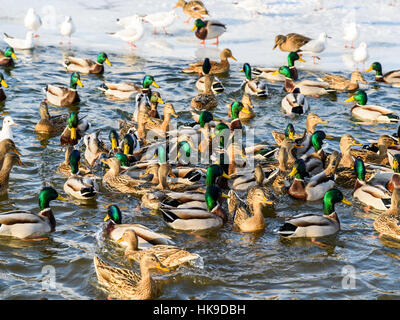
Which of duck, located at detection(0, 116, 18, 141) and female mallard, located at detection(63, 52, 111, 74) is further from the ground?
female mallard, located at detection(63, 52, 111, 74)

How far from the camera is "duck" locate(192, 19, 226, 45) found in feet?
53.6

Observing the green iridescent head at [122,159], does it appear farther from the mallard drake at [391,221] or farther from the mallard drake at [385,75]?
the mallard drake at [385,75]

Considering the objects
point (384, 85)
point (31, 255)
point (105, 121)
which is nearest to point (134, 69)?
point (105, 121)

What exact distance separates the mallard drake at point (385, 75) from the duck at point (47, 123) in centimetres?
674

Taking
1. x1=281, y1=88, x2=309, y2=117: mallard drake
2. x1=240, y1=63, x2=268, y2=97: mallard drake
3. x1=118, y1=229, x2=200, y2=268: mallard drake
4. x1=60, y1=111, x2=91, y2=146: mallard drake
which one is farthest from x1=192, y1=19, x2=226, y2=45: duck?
x1=118, y1=229, x2=200, y2=268: mallard drake

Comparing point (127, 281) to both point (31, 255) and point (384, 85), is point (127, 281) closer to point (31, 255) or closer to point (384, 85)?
point (31, 255)

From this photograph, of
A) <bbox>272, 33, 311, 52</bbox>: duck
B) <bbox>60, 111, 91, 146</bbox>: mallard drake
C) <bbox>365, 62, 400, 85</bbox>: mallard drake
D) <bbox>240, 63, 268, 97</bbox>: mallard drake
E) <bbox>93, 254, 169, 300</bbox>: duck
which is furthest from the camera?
<bbox>272, 33, 311, 52</bbox>: duck

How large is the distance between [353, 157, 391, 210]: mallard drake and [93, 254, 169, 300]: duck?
3.55 meters

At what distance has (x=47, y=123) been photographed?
11430 millimetres

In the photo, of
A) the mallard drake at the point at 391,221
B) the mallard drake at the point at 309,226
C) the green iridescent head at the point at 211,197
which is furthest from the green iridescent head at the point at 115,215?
the mallard drake at the point at 391,221

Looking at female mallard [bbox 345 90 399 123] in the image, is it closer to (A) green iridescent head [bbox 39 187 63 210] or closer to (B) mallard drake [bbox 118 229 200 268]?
(B) mallard drake [bbox 118 229 200 268]

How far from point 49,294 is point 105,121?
5772 millimetres

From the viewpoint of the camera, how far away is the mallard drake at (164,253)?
7.20 metres

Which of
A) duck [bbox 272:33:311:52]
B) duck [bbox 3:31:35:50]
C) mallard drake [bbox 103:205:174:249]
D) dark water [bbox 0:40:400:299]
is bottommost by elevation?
dark water [bbox 0:40:400:299]
